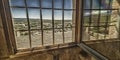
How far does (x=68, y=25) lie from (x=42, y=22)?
1.49 ft

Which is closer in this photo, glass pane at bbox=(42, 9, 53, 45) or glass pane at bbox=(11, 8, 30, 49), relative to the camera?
glass pane at bbox=(11, 8, 30, 49)

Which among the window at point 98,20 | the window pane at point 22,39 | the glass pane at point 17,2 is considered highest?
the glass pane at point 17,2

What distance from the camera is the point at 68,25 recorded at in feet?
7.04

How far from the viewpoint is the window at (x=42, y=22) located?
1777 millimetres

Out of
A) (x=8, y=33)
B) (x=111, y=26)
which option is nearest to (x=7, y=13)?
(x=8, y=33)

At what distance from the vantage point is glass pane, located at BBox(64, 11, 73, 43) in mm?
2107

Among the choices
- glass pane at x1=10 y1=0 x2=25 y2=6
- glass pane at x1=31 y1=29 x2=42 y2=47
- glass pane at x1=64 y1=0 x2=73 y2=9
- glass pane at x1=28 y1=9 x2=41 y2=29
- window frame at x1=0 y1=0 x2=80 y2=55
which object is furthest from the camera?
glass pane at x1=64 y1=0 x2=73 y2=9

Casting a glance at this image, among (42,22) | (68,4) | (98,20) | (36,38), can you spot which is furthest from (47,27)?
(98,20)

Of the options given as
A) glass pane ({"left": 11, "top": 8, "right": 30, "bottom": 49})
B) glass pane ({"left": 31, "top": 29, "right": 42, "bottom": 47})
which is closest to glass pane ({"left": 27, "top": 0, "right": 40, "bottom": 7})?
glass pane ({"left": 11, "top": 8, "right": 30, "bottom": 49})

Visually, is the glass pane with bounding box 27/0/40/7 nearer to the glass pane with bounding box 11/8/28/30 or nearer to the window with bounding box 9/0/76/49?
the window with bounding box 9/0/76/49

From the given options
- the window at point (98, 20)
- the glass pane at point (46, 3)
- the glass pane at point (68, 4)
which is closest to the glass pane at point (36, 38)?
the glass pane at point (46, 3)

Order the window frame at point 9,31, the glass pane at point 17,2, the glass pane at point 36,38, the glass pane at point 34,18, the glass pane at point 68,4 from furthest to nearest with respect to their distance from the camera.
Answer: the glass pane at point 68,4
the glass pane at point 36,38
the glass pane at point 34,18
the glass pane at point 17,2
the window frame at point 9,31

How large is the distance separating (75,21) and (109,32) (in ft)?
1.79

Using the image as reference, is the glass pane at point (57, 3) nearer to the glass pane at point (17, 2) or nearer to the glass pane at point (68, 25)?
the glass pane at point (68, 25)
